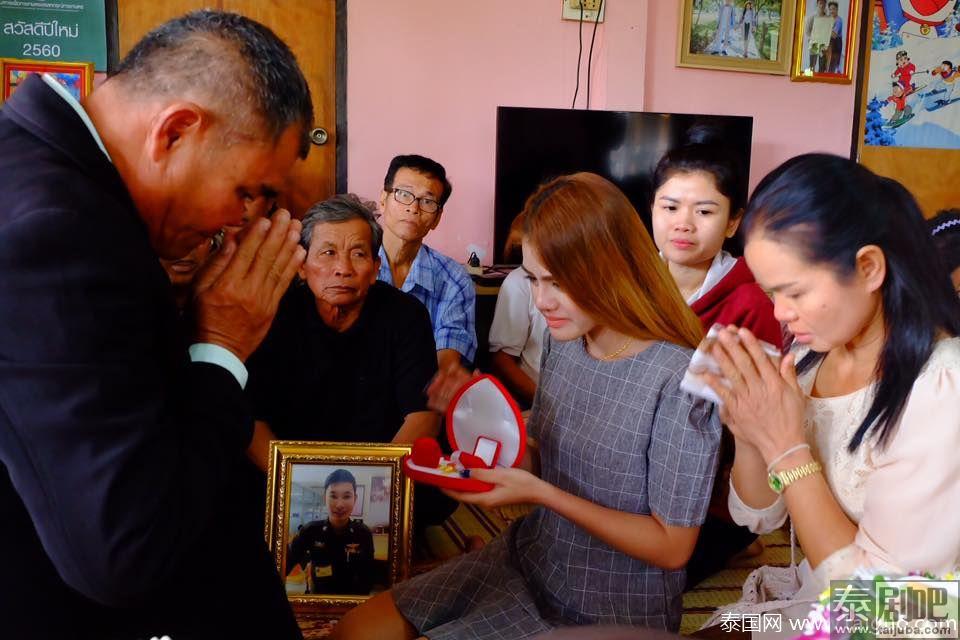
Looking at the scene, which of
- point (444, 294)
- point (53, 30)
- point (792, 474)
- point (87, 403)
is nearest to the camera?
point (87, 403)

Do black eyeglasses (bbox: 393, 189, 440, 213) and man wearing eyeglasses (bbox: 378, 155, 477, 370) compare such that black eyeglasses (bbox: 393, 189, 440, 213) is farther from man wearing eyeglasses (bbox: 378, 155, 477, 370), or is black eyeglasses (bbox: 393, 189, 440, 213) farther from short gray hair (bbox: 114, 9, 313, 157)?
short gray hair (bbox: 114, 9, 313, 157)

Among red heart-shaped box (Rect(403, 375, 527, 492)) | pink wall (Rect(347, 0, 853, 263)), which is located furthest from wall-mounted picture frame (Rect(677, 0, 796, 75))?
red heart-shaped box (Rect(403, 375, 527, 492))

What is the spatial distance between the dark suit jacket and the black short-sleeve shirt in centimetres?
121

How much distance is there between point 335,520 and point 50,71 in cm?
261

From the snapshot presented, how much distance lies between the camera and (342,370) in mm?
2176

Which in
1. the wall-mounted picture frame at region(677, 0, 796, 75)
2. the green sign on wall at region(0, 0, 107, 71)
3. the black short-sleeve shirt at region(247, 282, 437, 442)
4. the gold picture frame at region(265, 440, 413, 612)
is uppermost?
the wall-mounted picture frame at region(677, 0, 796, 75)

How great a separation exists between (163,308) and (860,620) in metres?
0.92

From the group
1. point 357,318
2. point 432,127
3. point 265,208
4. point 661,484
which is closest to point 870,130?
point 432,127

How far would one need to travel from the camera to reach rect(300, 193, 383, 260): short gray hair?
209cm

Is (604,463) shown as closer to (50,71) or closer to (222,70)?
(222,70)

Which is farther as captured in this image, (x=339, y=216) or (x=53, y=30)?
(x=53, y=30)

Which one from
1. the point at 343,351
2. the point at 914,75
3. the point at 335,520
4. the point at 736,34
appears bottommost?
the point at 335,520

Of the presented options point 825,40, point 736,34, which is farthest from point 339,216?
point 825,40

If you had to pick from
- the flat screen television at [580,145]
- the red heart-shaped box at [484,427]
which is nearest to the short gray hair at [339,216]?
the red heart-shaped box at [484,427]
